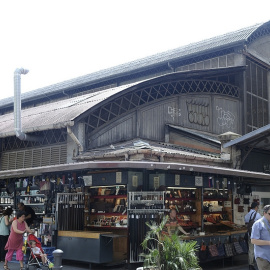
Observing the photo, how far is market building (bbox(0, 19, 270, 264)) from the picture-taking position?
44.9ft

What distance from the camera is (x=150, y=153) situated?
14422mm

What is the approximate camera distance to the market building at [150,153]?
13695mm

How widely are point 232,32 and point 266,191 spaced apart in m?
8.62

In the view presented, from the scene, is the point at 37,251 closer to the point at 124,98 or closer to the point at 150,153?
the point at 150,153

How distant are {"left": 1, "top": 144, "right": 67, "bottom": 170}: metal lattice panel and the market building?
0.05 meters

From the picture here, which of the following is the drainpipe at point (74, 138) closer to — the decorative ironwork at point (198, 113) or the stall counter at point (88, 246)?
the stall counter at point (88, 246)

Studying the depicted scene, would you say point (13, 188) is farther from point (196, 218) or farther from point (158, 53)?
point (158, 53)

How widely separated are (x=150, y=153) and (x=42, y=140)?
5.99m

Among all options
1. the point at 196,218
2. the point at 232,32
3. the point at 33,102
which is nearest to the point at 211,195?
the point at 196,218

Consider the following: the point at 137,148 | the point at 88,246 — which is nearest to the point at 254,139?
the point at 137,148

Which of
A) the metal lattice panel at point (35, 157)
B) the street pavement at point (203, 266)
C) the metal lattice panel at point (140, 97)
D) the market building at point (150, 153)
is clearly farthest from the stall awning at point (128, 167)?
the metal lattice panel at point (140, 97)

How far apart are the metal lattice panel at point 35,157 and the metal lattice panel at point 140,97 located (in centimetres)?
167

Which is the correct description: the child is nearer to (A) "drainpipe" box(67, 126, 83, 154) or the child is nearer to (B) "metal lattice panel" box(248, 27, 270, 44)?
(A) "drainpipe" box(67, 126, 83, 154)

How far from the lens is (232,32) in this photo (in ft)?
79.2
